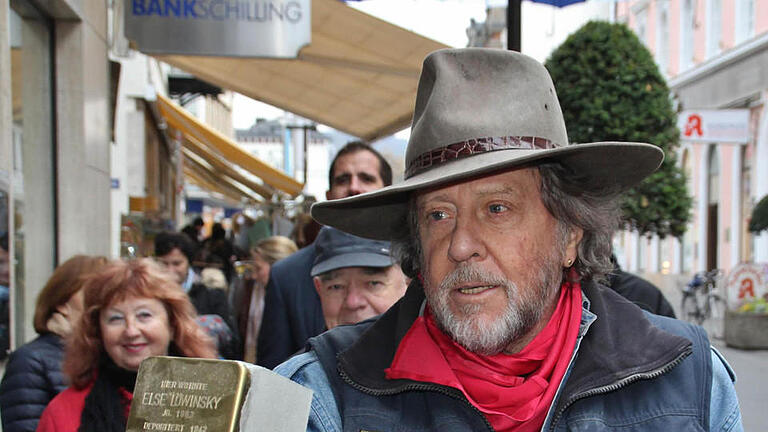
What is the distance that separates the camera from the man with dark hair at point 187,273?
18.6ft

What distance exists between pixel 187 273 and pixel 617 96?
33.7 ft

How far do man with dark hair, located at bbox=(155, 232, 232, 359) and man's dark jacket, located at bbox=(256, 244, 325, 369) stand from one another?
1677 millimetres

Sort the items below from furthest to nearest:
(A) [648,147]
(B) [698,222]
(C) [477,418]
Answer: (B) [698,222] < (A) [648,147] < (C) [477,418]

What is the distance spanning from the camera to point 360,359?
1.84m

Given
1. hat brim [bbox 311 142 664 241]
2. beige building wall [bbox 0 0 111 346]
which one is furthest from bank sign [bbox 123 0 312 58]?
hat brim [bbox 311 142 664 241]

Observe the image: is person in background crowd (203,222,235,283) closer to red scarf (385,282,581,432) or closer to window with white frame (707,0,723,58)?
red scarf (385,282,581,432)

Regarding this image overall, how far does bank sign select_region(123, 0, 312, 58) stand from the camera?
550 centimetres

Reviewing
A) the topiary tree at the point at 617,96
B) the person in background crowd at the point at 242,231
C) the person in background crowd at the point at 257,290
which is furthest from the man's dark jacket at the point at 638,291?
the topiary tree at the point at 617,96

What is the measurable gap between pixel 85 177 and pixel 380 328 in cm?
432

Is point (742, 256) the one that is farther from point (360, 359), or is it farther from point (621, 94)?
point (360, 359)

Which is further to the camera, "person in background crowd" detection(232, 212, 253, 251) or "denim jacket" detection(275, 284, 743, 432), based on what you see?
"person in background crowd" detection(232, 212, 253, 251)

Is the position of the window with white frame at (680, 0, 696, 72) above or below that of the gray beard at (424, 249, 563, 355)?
above

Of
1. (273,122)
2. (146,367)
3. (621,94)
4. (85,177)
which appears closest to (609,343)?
(146,367)

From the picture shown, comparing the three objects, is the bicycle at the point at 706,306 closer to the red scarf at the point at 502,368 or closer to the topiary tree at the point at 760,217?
the topiary tree at the point at 760,217
